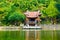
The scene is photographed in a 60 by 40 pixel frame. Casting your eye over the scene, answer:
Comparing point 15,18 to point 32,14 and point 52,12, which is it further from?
point 52,12

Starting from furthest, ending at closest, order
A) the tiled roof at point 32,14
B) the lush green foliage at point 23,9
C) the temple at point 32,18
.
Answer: the tiled roof at point 32,14
the temple at point 32,18
the lush green foliage at point 23,9

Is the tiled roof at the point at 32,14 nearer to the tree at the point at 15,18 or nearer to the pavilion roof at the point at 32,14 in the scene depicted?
the pavilion roof at the point at 32,14

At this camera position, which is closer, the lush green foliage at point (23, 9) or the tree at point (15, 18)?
the tree at point (15, 18)

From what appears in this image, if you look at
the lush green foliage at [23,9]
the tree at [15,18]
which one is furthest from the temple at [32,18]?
the tree at [15,18]

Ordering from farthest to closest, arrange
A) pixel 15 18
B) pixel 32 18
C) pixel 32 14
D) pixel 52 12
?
pixel 32 18, pixel 32 14, pixel 52 12, pixel 15 18

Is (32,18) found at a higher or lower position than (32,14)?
lower

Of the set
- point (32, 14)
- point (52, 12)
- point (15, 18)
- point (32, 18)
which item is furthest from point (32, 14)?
point (15, 18)


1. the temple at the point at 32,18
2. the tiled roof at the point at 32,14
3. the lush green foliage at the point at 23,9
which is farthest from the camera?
the tiled roof at the point at 32,14

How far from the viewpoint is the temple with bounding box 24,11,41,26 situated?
134 feet

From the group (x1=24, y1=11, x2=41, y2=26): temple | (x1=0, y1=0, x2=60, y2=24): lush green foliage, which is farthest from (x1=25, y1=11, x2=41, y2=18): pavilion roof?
(x1=0, y1=0, x2=60, y2=24): lush green foliage

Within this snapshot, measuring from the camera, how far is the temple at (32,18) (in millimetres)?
40938

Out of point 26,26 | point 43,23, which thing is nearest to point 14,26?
point 26,26

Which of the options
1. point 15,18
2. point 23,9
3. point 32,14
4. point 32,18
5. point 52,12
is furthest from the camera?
point 23,9

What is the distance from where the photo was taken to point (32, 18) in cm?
4162
